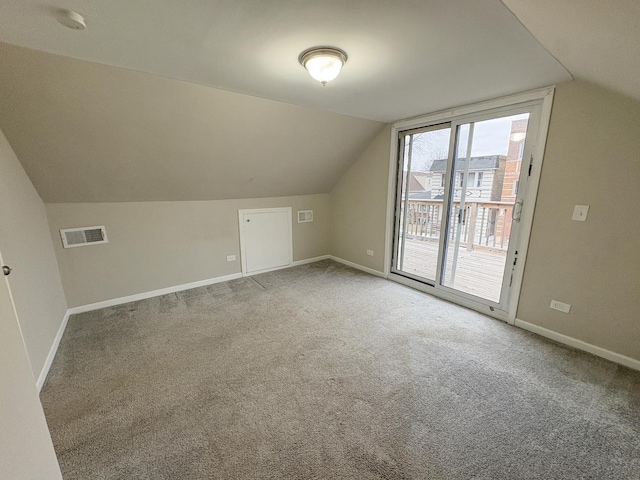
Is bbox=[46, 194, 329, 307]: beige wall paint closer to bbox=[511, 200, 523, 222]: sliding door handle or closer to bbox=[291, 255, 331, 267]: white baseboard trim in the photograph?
bbox=[291, 255, 331, 267]: white baseboard trim

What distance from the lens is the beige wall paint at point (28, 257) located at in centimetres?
180

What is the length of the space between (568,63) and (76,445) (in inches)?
148

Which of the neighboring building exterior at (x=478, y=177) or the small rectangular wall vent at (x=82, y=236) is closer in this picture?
the small rectangular wall vent at (x=82, y=236)

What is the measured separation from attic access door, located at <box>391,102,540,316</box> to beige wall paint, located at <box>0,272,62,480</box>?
3.33 meters

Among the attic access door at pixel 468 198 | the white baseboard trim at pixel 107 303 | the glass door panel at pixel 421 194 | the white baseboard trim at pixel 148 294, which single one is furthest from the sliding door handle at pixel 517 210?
the white baseboard trim at pixel 148 294

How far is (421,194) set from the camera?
430cm

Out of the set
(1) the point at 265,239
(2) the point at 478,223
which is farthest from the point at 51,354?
(2) the point at 478,223

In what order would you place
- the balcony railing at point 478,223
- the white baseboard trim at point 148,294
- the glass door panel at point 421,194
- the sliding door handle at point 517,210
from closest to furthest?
1. the sliding door handle at point 517,210
2. the white baseboard trim at point 148,294
3. the glass door panel at point 421,194
4. the balcony railing at point 478,223

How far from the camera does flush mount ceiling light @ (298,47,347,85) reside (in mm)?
1610

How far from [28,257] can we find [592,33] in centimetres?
382

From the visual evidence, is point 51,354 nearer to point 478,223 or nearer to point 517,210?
point 517,210

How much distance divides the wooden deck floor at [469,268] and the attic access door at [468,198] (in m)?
0.01

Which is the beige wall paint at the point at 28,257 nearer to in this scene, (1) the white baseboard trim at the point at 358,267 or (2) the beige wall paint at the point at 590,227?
(1) the white baseboard trim at the point at 358,267

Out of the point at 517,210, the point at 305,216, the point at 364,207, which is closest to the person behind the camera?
the point at 517,210
